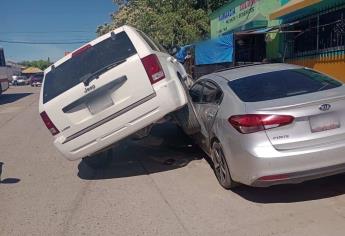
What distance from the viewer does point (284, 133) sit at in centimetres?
472

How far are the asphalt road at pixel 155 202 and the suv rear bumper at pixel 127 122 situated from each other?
0.64m

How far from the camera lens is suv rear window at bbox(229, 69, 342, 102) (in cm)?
527

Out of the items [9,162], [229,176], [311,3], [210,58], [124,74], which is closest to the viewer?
[229,176]

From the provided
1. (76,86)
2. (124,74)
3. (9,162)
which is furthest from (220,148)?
(9,162)

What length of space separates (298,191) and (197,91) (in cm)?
264

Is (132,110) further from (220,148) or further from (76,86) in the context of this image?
(220,148)

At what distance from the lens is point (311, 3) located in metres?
10.9

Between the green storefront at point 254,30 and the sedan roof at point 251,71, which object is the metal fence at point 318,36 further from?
the sedan roof at point 251,71

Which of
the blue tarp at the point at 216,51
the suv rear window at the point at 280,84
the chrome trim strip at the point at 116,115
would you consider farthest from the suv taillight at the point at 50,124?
the blue tarp at the point at 216,51

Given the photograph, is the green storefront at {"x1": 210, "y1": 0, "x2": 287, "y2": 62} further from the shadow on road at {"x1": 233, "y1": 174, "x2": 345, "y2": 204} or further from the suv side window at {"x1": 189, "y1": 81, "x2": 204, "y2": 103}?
the shadow on road at {"x1": 233, "y1": 174, "x2": 345, "y2": 204}

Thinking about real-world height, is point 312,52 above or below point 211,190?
below

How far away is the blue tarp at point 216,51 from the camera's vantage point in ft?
55.2

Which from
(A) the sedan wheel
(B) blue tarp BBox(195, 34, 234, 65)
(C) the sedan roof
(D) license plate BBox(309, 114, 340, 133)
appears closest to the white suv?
(C) the sedan roof

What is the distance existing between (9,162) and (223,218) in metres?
5.31
